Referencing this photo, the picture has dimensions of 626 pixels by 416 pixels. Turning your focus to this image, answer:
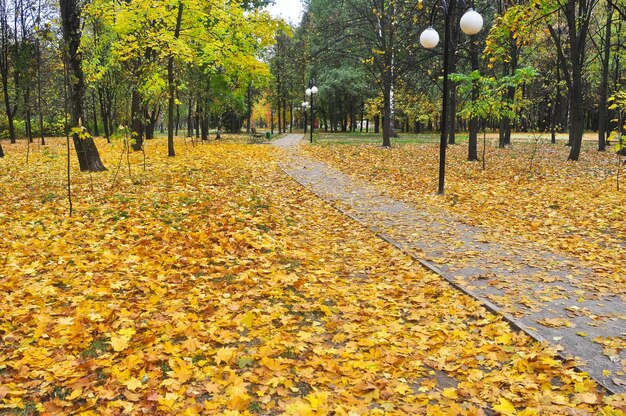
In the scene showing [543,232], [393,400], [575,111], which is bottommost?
[393,400]

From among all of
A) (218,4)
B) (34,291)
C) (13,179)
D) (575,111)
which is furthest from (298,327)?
(575,111)

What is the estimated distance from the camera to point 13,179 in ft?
36.6

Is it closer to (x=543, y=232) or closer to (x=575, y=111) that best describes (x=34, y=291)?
(x=543, y=232)

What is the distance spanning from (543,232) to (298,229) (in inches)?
163

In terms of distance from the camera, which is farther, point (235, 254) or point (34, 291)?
point (235, 254)

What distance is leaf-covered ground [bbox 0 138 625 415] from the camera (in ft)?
9.89

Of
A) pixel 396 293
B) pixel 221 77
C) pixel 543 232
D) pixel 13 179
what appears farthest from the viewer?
pixel 221 77

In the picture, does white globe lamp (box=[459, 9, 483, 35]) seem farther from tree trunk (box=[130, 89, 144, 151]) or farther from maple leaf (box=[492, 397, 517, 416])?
tree trunk (box=[130, 89, 144, 151])

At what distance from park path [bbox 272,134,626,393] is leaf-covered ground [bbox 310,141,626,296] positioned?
1.18 ft

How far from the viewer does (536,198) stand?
9.72 metres

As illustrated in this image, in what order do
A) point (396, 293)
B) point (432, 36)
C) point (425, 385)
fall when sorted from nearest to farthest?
point (425, 385) → point (396, 293) → point (432, 36)

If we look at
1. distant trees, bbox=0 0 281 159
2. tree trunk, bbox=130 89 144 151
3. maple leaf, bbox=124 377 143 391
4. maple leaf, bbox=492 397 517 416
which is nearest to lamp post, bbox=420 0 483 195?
distant trees, bbox=0 0 281 159

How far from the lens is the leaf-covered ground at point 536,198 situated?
6465 millimetres

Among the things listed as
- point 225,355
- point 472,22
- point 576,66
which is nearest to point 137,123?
point 472,22
